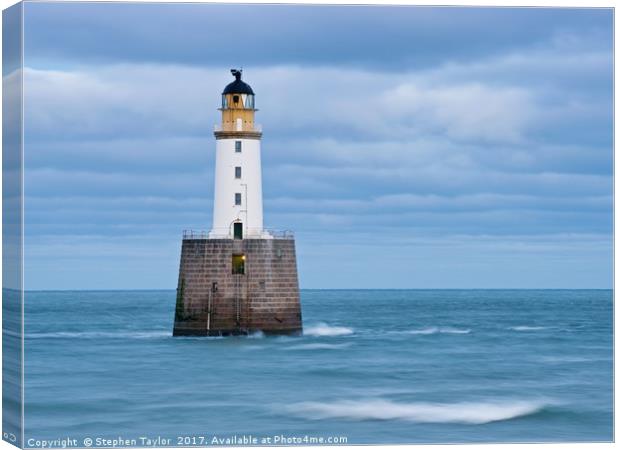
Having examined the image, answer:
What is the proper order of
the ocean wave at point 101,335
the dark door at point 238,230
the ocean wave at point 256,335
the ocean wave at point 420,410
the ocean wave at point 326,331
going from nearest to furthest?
the ocean wave at point 420,410
the ocean wave at point 256,335
the dark door at point 238,230
the ocean wave at point 326,331
the ocean wave at point 101,335

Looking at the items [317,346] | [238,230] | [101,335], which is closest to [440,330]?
[101,335]

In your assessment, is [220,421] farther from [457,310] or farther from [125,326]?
[457,310]

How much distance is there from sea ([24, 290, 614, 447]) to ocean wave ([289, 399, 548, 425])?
0.04 m

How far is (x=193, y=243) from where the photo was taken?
40.0 meters

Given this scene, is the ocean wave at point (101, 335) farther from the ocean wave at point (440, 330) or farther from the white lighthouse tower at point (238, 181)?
the ocean wave at point (440, 330)

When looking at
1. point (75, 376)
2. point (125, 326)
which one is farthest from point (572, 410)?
point (125, 326)

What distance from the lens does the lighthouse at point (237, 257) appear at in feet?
131

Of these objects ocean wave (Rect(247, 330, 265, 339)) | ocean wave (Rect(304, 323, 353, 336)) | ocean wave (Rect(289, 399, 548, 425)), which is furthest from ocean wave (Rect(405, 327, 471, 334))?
ocean wave (Rect(289, 399, 548, 425))

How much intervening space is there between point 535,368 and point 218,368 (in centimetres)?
678

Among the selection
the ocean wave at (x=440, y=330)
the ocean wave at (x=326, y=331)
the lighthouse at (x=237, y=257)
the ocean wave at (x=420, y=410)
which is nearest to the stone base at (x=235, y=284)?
the lighthouse at (x=237, y=257)

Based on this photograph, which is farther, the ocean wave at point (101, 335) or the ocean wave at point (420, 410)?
the ocean wave at point (101, 335)

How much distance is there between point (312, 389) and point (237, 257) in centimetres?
961

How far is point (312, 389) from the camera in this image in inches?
1211

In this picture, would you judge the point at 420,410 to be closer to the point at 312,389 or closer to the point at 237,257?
the point at 312,389
